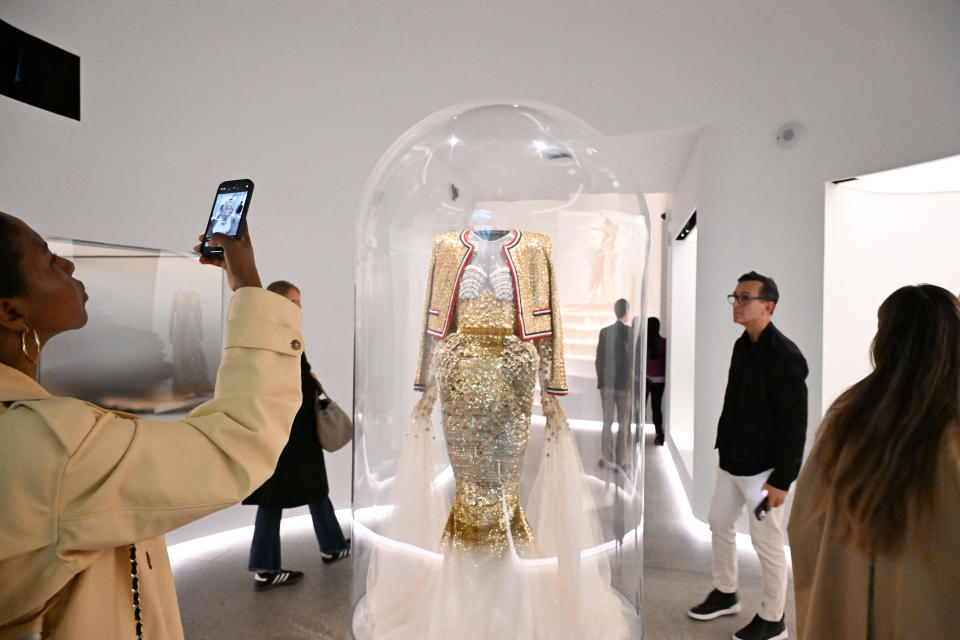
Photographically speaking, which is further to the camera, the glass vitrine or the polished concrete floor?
the glass vitrine

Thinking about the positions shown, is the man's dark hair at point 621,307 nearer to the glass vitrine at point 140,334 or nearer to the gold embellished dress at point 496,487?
the gold embellished dress at point 496,487

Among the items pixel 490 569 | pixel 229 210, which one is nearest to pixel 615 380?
pixel 490 569

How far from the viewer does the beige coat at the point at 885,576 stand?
1224 millimetres

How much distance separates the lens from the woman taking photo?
0.73 metres

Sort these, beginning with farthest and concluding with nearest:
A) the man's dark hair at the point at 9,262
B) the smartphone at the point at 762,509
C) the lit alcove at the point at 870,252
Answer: the lit alcove at the point at 870,252
the smartphone at the point at 762,509
the man's dark hair at the point at 9,262

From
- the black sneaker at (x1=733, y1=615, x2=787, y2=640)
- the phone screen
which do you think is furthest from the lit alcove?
the phone screen

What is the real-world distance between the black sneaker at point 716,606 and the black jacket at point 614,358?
156cm

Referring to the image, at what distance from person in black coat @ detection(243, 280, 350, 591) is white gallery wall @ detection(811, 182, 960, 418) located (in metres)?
3.20

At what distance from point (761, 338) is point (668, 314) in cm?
350

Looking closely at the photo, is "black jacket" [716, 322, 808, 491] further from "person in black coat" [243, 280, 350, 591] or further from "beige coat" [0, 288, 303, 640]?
"beige coat" [0, 288, 303, 640]

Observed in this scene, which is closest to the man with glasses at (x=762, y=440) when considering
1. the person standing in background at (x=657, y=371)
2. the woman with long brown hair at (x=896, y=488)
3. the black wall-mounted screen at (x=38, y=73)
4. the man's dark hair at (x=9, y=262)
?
the woman with long brown hair at (x=896, y=488)

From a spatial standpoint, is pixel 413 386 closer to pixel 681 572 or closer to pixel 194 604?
pixel 194 604

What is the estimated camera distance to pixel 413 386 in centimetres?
239

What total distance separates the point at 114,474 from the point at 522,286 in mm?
1587
